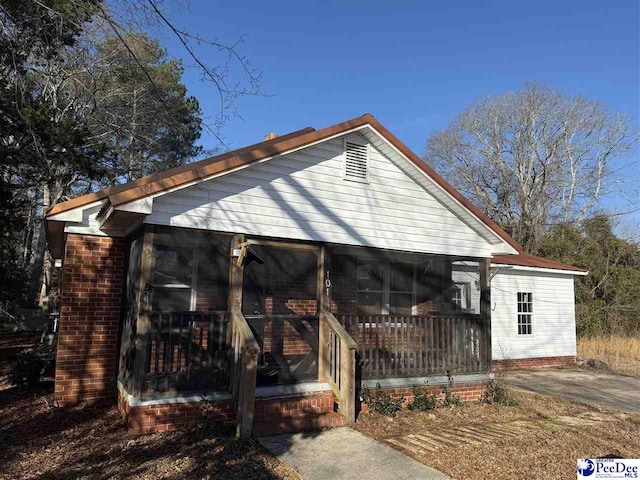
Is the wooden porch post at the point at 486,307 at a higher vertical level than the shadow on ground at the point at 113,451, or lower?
higher

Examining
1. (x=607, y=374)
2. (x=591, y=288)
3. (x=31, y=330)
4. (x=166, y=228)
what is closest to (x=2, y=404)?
(x=166, y=228)

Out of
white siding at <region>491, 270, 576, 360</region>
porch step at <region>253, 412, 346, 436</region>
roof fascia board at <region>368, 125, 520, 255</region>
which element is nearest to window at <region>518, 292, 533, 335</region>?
white siding at <region>491, 270, 576, 360</region>

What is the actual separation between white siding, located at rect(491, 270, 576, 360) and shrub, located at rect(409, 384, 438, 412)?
6.17 meters

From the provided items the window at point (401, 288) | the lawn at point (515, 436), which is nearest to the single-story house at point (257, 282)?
the lawn at point (515, 436)

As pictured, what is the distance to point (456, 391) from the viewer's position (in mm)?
8188

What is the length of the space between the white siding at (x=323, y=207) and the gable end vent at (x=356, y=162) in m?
0.10

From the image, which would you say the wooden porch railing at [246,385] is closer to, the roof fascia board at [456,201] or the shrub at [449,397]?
the shrub at [449,397]

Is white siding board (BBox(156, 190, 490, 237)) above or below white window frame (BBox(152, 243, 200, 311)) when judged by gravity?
above

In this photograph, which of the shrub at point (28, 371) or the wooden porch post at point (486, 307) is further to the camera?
the wooden porch post at point (486, 307)

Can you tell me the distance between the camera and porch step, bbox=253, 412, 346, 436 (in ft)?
19.4

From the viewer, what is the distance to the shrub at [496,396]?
8.20 m

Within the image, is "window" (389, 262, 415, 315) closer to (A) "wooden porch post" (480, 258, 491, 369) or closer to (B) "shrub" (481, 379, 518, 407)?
(A) "wooden porch post" (480, 258, 491, 369)

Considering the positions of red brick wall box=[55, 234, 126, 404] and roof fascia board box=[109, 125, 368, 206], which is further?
red brick wall box=[55, 234, 126, 404]

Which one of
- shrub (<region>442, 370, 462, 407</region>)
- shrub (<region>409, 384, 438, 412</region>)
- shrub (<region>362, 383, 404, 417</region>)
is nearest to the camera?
shrub (<region>362, 383, 404, 417</region>)
